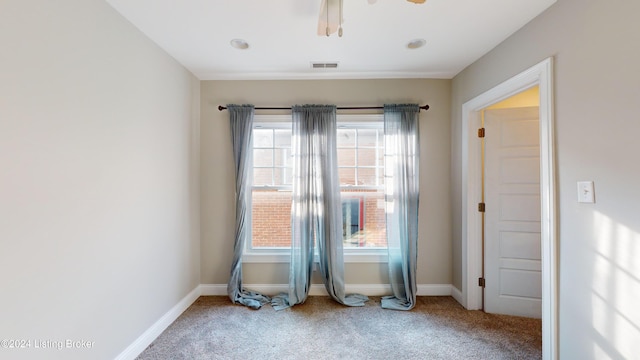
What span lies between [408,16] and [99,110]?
7.12ft

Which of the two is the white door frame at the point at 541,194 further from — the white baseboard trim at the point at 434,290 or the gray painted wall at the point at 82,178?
the gray painted wall at the point at 82,178

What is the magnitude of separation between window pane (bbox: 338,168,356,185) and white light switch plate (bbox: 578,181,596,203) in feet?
6.17

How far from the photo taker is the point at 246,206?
293 centimetres

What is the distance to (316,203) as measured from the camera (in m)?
2.81

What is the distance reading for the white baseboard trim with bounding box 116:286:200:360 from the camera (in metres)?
1.89

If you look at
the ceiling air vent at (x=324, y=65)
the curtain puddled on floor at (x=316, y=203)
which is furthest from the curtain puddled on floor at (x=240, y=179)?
the ceiling air vent at (x=324, y=65)

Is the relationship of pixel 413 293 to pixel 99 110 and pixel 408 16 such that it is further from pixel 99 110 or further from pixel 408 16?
pixel 99 110

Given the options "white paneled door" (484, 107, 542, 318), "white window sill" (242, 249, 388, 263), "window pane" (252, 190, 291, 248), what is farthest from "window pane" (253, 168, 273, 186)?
"white paneled door" (484, 107, 542, 318)

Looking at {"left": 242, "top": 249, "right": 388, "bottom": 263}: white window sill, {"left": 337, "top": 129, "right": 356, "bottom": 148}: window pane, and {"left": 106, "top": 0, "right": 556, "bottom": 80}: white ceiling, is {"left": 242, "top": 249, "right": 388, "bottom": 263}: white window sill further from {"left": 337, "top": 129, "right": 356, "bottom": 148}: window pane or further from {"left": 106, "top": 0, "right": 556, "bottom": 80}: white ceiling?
{"left": 106, "top": 0, "right": 556, "bottom": 80}: white ceiling

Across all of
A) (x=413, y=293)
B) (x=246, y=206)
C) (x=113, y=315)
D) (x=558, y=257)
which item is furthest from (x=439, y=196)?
(x=113, y=315)

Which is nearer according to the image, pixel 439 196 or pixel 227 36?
pixel 227 36

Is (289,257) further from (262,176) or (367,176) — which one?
(367,176)

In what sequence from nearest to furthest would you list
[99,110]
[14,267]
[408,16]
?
1. [14,267]
2. [99,110]
3. [408,16]

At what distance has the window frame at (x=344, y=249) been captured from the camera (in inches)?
116
